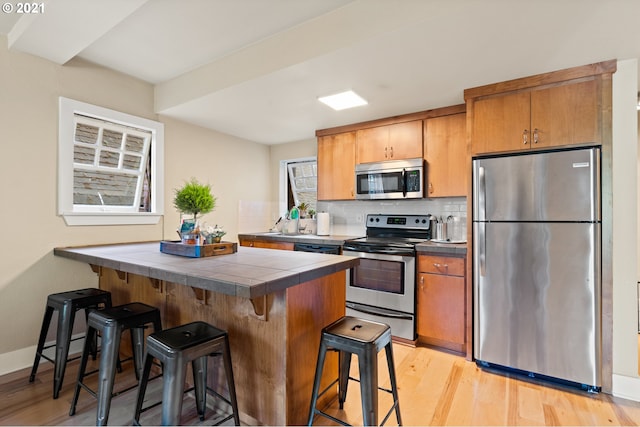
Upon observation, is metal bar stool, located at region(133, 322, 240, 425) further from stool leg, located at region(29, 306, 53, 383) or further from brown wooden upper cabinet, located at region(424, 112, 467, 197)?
brown wooden upper cabinet, located at region(424, 112, 467, 197)

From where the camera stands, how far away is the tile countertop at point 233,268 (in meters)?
1.40

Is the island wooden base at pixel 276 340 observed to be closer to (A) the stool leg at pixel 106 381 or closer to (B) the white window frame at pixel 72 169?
(A) the stool leg at pixel 106 381

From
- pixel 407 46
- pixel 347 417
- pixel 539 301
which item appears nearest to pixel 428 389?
pixel 347 417

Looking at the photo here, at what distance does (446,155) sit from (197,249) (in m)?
2.50

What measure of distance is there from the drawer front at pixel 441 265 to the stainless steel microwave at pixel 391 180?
732mm

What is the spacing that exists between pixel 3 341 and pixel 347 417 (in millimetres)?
2593

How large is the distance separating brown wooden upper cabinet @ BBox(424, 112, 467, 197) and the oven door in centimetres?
84

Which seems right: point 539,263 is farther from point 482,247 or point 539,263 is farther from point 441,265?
point 441,265

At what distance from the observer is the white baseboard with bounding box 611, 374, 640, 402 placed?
2.10 metres

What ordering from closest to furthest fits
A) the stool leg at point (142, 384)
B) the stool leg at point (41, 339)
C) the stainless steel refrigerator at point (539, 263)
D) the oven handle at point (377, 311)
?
A: the stool leg at point (142, 384) → the stainless steel refrigerator at point (539, 263) → the stool leg at point (41, 339) → the oven handle at point (377, 311)

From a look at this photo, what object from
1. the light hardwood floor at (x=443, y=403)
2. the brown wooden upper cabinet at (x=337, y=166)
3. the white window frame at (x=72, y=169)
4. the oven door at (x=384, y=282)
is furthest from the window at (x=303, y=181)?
the light hardwood floor at (x=443, y=403)

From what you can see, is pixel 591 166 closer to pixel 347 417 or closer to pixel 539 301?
pixel 539 301

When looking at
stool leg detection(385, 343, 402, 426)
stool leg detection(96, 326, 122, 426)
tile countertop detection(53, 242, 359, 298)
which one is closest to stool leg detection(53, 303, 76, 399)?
tile countertop detection(53, 242, 359, 298)

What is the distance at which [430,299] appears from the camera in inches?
113
